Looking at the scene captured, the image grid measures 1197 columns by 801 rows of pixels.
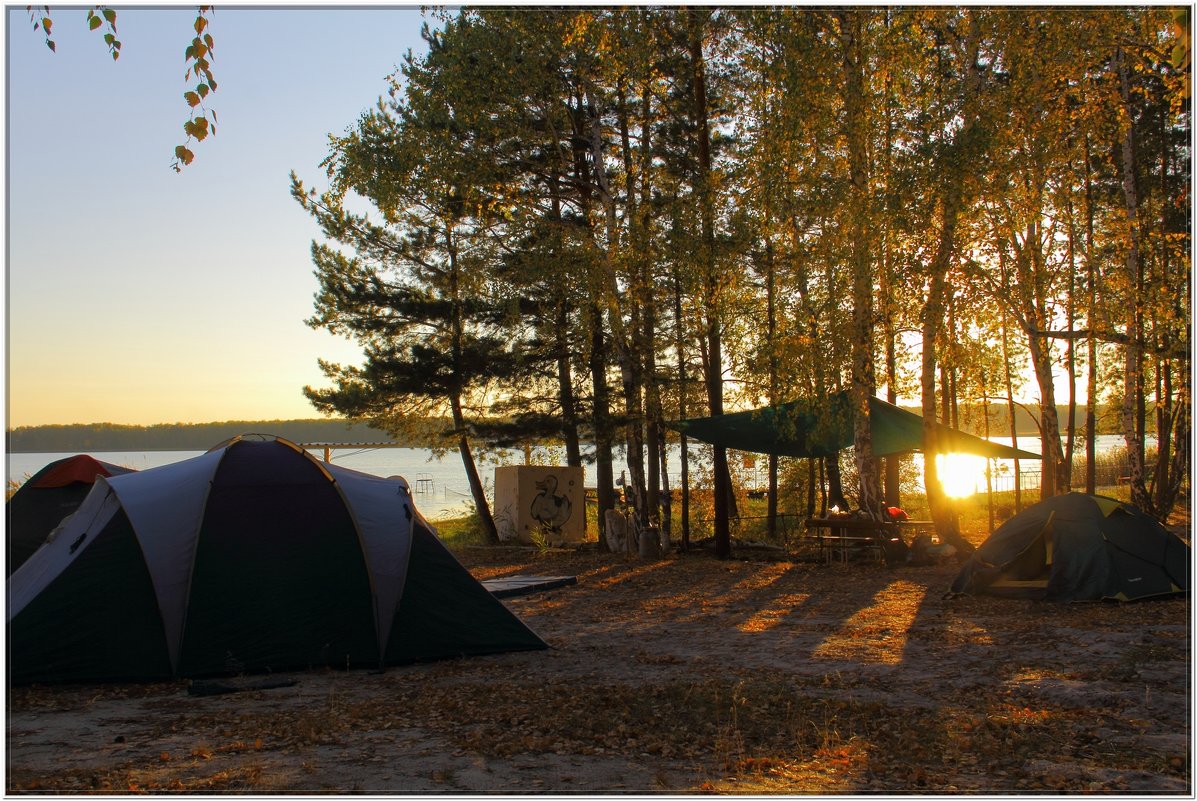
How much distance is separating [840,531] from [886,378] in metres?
3.32

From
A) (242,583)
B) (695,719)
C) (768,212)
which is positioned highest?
(768,212)

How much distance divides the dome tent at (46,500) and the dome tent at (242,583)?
4231 mm

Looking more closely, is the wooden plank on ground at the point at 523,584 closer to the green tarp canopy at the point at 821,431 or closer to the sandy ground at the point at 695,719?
the sandy ground at the point at 695,719

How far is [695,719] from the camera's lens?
6.04m

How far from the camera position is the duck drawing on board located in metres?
19.7

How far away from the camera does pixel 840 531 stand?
14.7 metres

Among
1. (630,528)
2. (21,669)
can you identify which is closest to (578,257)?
(630,528)

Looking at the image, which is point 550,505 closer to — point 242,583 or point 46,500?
point 46,500

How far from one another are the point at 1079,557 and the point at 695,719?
6.21 metres

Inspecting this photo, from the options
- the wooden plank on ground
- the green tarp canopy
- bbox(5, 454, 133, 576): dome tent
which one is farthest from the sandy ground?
bbox(5, 454, 133, 576): dome tent

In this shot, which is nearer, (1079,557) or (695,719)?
(695,719)

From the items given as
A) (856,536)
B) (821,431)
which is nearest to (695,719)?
(821,431)

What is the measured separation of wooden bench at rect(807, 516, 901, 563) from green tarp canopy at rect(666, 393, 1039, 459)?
39.2 inches

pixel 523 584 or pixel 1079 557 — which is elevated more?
pixel 1079 557
